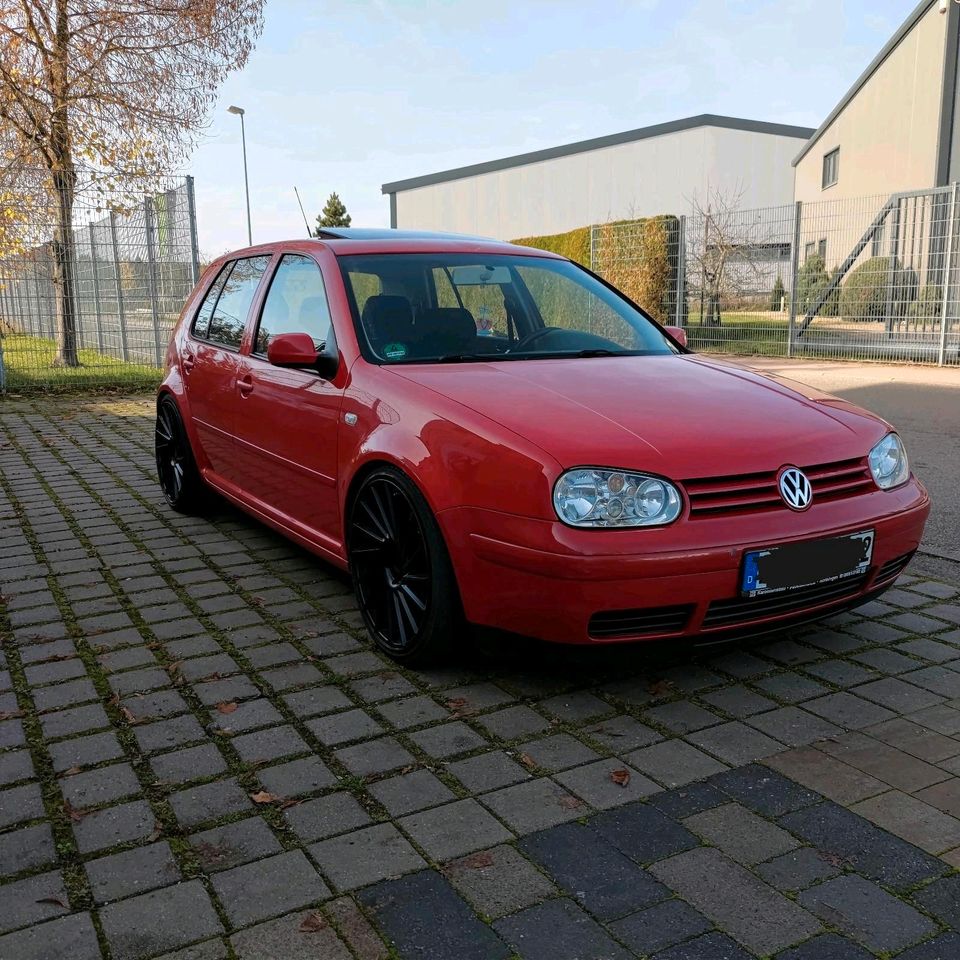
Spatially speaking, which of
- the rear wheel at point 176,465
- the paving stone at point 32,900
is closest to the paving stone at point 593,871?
the paving stone at point 32,900

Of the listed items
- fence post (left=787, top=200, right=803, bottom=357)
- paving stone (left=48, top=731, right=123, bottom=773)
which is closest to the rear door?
paving stone (left=48, top=731, right=123, bottom=773)

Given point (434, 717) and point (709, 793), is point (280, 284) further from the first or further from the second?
point (709, 793)

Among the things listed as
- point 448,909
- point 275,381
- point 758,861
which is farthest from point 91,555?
point 758,861

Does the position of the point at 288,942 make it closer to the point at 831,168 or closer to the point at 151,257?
the point at 151,257

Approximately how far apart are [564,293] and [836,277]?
11.8m

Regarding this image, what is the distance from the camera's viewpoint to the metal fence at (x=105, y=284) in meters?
13.2

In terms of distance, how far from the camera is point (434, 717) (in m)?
3.16

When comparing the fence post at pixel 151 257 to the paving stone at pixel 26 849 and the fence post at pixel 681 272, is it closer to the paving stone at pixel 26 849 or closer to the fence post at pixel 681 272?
the fence post at pixel 681 272

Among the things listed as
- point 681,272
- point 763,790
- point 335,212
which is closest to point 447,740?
point 763,790

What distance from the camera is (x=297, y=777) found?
9.09 ft

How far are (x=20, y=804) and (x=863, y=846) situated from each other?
2265mm

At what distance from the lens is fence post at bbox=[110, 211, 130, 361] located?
1335 cm

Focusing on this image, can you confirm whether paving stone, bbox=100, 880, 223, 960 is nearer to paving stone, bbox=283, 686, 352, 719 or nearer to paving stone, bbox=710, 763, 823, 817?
paving stone, bbox=283, 686, 352, 719

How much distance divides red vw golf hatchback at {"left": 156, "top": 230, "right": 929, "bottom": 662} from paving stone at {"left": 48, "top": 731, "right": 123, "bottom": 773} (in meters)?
1.05
